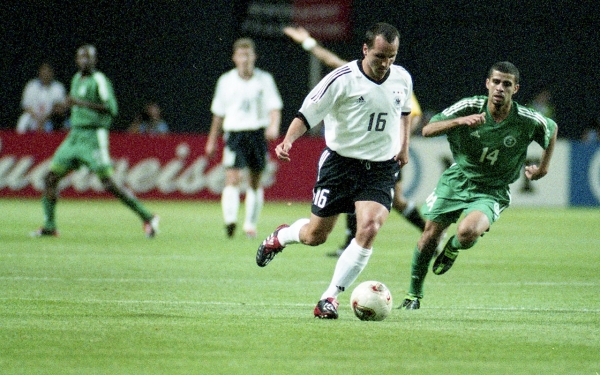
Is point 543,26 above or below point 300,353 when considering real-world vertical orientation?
above

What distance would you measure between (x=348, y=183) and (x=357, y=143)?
30cm

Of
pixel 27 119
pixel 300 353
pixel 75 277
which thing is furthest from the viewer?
pixel 27 119

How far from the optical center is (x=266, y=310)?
8.08 meters

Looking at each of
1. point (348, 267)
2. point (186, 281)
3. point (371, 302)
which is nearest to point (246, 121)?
point (186, 281)

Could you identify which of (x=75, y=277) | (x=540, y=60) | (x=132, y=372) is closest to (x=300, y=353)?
(x=132, y=372)

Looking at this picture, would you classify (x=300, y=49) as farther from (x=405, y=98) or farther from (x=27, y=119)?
(x=405, y=98)

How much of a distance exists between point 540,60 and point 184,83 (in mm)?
9172

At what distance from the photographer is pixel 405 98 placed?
26.9ft

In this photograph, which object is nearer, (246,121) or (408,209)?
(408,209)

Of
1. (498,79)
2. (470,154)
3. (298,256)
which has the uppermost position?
(498,79)

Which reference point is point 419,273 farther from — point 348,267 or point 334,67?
point 334,67

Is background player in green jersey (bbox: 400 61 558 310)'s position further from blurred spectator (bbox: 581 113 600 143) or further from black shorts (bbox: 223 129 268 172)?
blurred spectator (bbox: 581 113 600 143)

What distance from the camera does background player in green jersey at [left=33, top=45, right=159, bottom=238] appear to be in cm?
1434

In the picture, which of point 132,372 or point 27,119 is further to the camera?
point 27,119
